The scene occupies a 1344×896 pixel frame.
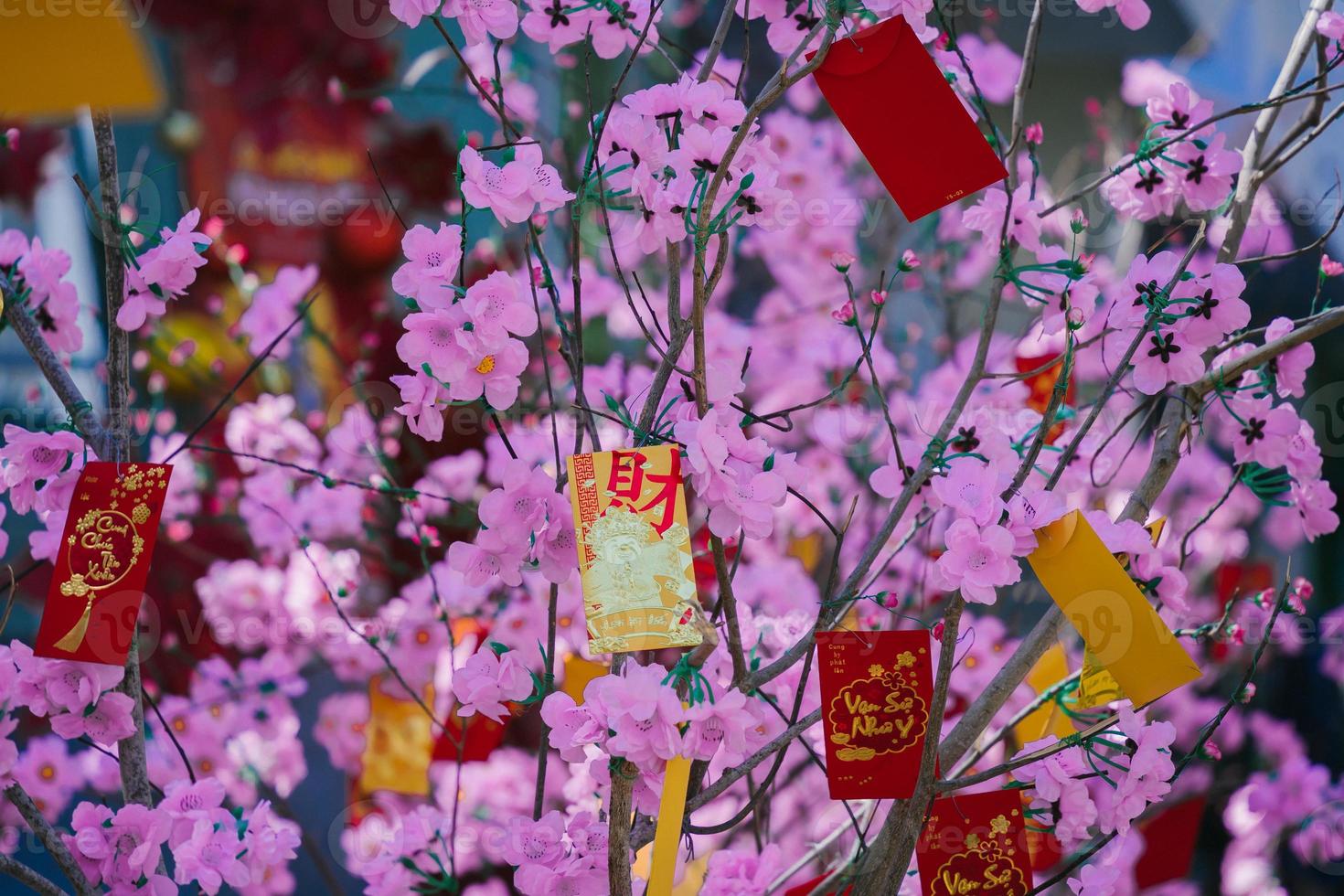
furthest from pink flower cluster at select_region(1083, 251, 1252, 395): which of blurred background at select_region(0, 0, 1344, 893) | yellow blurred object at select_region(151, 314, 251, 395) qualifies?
yellow blurred object at select_region(151, 314, 251, 395)

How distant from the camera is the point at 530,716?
114 inches

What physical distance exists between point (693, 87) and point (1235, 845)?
3.18 m

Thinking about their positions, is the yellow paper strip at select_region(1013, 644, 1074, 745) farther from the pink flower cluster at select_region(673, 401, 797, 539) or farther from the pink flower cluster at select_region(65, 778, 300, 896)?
the pink flower cluster at select_region(65, 778, 300, 896)

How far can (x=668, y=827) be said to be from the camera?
3.00ft

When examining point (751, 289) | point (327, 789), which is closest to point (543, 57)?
point (751, 289)

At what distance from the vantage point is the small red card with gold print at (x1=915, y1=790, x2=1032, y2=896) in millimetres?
1071

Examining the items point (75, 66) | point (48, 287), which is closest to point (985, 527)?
point (75, 66)

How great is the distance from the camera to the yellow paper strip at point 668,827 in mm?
906

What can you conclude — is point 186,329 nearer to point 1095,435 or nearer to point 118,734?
point 118,734

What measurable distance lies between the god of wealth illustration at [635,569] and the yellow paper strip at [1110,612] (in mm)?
327

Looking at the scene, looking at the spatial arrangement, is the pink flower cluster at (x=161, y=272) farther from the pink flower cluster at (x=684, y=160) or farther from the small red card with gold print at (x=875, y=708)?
the small red card with gold print at (x=875, y=708)

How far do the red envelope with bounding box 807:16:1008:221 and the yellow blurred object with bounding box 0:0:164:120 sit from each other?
2.16ft

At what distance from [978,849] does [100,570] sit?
2.99 ft

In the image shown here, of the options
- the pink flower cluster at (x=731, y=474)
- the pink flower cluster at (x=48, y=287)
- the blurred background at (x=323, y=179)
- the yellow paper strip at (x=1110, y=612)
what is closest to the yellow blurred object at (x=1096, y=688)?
the yellow paper strip at (x=1110, y=612)
